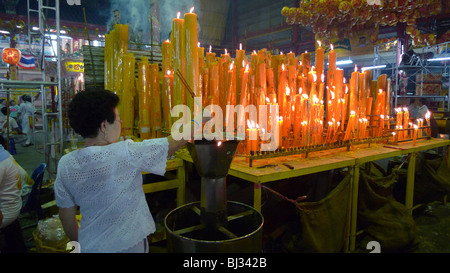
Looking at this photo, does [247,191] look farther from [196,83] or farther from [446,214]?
[446,214]

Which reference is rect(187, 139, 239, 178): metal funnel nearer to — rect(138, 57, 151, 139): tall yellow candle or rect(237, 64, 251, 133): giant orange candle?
rect(237, 64, 251, 133): giant orange candle

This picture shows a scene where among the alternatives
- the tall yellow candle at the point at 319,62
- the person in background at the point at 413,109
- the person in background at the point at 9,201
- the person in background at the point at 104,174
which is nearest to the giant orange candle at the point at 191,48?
the person in background at the point at 104,174

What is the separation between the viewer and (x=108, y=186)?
4.58 ft

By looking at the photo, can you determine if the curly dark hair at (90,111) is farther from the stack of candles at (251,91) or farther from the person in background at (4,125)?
the person in background at (4,125)

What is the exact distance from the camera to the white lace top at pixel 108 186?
1.37 metres

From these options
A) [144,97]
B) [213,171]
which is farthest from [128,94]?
[213,171]

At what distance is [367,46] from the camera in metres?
11.4

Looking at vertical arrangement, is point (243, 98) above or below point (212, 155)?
above

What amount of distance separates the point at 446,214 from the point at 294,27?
10728mm

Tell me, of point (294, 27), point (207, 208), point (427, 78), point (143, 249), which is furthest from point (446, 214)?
point (294, 27)

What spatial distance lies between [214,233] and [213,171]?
1.51 feet

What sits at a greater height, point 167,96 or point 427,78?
point 427,78

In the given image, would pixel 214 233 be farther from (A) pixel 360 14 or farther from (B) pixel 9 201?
(A) pixel 360 14

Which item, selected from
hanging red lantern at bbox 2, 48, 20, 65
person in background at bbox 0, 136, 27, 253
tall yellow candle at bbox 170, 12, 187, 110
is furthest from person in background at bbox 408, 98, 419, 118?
hanging red lantern at bbox 2, 48, 20, 65
